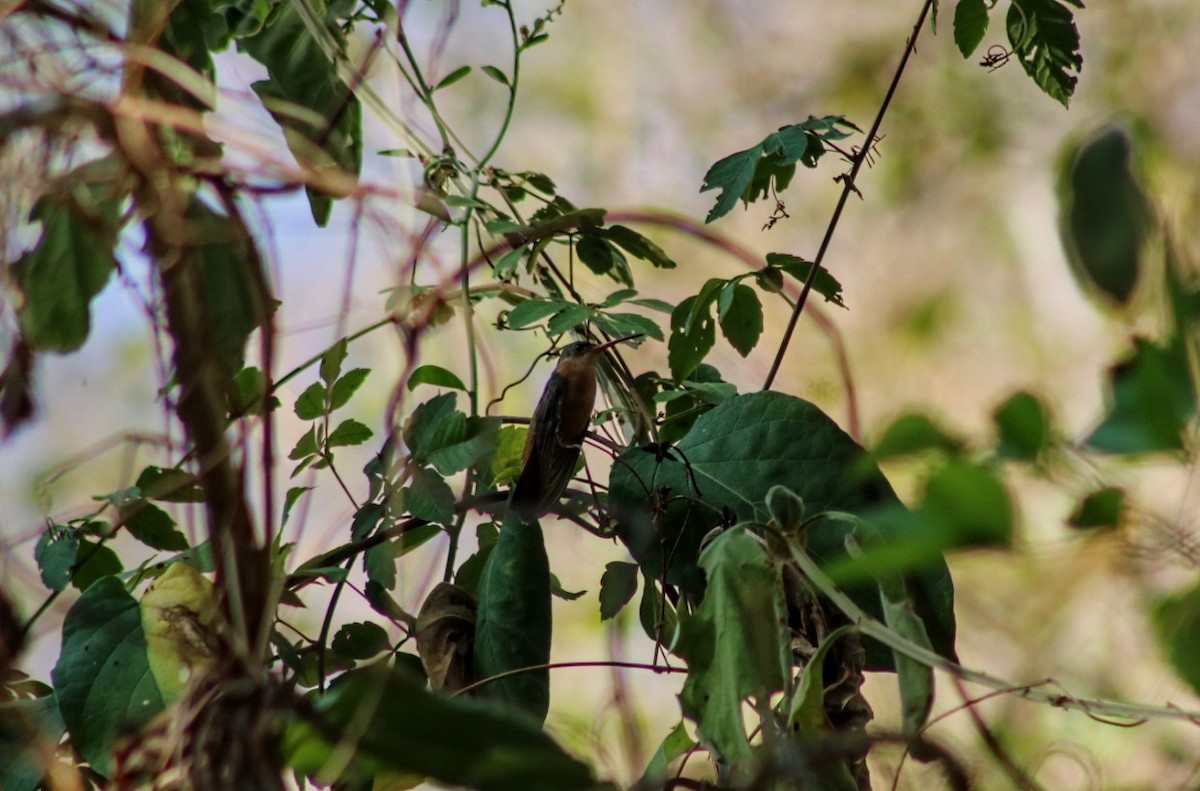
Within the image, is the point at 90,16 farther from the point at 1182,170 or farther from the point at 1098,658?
the point at 1182,170

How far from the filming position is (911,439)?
33 centimetres

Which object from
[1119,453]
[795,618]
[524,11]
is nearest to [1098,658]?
[795,618]

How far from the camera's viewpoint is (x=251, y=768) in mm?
464

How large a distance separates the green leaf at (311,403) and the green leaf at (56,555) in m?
0.21

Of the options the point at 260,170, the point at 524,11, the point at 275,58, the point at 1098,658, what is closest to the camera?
the point at 260,170

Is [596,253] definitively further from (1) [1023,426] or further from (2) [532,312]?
(1) [1023,426]

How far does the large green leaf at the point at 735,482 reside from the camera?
0.73m

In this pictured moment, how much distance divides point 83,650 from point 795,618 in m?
0.49

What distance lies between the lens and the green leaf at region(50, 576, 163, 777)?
750 mm

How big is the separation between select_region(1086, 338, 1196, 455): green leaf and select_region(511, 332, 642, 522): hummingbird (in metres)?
0.53

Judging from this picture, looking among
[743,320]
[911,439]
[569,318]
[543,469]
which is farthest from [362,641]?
[911,439]

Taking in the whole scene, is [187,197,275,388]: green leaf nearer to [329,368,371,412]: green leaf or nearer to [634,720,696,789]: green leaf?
[329,368,371,412]: green leaf

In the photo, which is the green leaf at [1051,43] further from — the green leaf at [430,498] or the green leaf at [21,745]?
the green leaf at [21,745]

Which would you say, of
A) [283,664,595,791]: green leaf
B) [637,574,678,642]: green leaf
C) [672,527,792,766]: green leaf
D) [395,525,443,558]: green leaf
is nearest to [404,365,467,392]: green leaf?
[395,525,443,558]: green leaf
